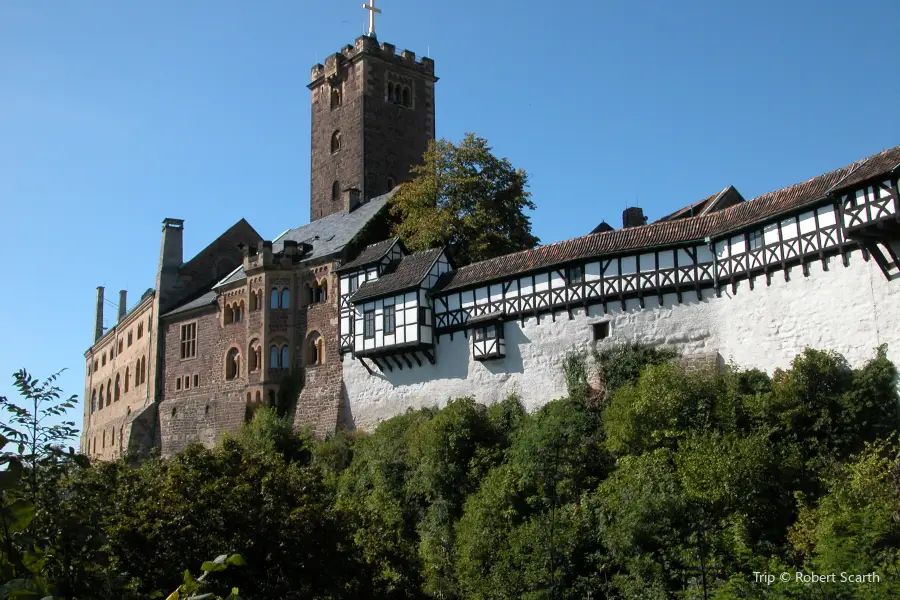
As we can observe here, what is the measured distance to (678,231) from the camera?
1261 inches

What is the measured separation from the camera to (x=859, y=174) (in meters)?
25.9

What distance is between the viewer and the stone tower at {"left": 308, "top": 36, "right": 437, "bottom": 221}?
5566 centimetres

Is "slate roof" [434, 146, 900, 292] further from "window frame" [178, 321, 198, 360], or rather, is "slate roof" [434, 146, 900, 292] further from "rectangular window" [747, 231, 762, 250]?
"window frame" [178, 321, 198, 360]

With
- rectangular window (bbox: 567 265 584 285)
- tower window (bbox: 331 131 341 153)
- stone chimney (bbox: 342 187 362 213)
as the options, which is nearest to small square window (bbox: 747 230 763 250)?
rectangular window (bbox: 567 265 584 285)

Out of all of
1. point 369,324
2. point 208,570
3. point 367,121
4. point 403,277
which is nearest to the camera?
point 208,570

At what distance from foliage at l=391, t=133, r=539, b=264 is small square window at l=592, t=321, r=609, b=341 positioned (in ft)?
31.7

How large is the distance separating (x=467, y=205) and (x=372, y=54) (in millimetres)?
16942

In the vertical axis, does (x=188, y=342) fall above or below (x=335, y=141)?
below

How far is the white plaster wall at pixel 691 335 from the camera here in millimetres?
26500

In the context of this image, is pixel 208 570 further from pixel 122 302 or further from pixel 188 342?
pixel 122 302

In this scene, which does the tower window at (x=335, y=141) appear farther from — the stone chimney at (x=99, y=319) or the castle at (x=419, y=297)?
the stone chimney at (x=99, y=319)

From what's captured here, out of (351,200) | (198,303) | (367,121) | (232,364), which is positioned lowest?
(232,364)

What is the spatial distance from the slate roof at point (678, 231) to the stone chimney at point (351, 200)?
1335 centimetres

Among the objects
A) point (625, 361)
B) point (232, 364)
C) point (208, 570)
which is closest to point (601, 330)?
point (625, 361)
